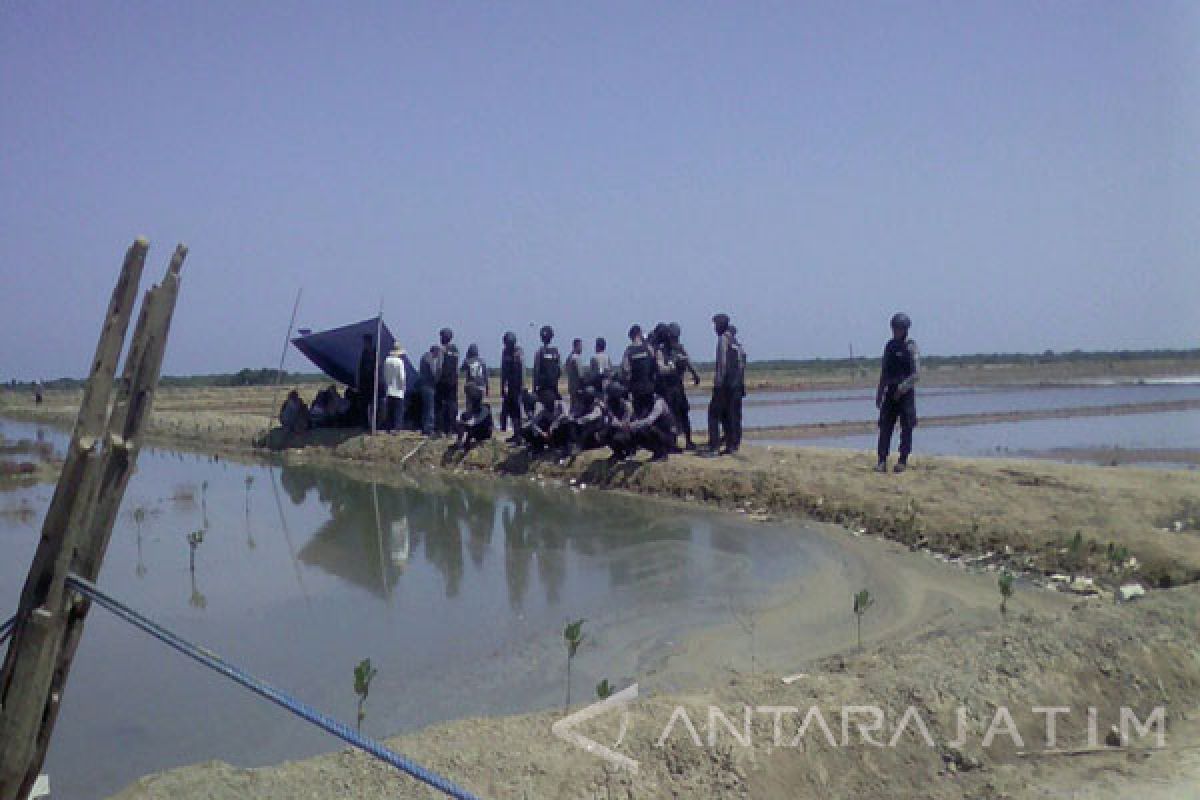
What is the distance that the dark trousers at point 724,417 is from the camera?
14.3 meters

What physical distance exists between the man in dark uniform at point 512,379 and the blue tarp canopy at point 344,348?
3087mm

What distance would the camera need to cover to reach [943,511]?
1059 centimetres

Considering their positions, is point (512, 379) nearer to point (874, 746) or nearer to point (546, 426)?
point (546, 426)

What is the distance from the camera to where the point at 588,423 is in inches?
628

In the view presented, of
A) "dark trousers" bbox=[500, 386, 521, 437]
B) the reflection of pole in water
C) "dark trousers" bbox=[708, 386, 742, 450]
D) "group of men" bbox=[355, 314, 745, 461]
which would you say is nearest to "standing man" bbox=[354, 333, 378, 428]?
"group of men" bbox=[355, 314, 745, 461]

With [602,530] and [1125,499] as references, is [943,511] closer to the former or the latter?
[1125,499]

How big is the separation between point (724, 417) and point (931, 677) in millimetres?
9202

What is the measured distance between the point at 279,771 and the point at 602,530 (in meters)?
7.44

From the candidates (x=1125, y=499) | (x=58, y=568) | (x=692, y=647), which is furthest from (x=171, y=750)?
(x=1125, y=499)

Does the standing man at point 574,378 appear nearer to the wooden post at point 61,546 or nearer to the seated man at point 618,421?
the seated man at point 618,421

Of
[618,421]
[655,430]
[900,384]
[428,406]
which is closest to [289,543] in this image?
[618,421]

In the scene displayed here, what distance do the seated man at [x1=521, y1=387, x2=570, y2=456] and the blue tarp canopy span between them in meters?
4.46

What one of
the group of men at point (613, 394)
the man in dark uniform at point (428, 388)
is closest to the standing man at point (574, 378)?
the group of men at point (613, 394)

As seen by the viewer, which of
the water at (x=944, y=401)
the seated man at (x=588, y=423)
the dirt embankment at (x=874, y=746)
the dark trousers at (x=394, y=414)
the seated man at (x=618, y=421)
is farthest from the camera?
the water at (x=944, y=401)
